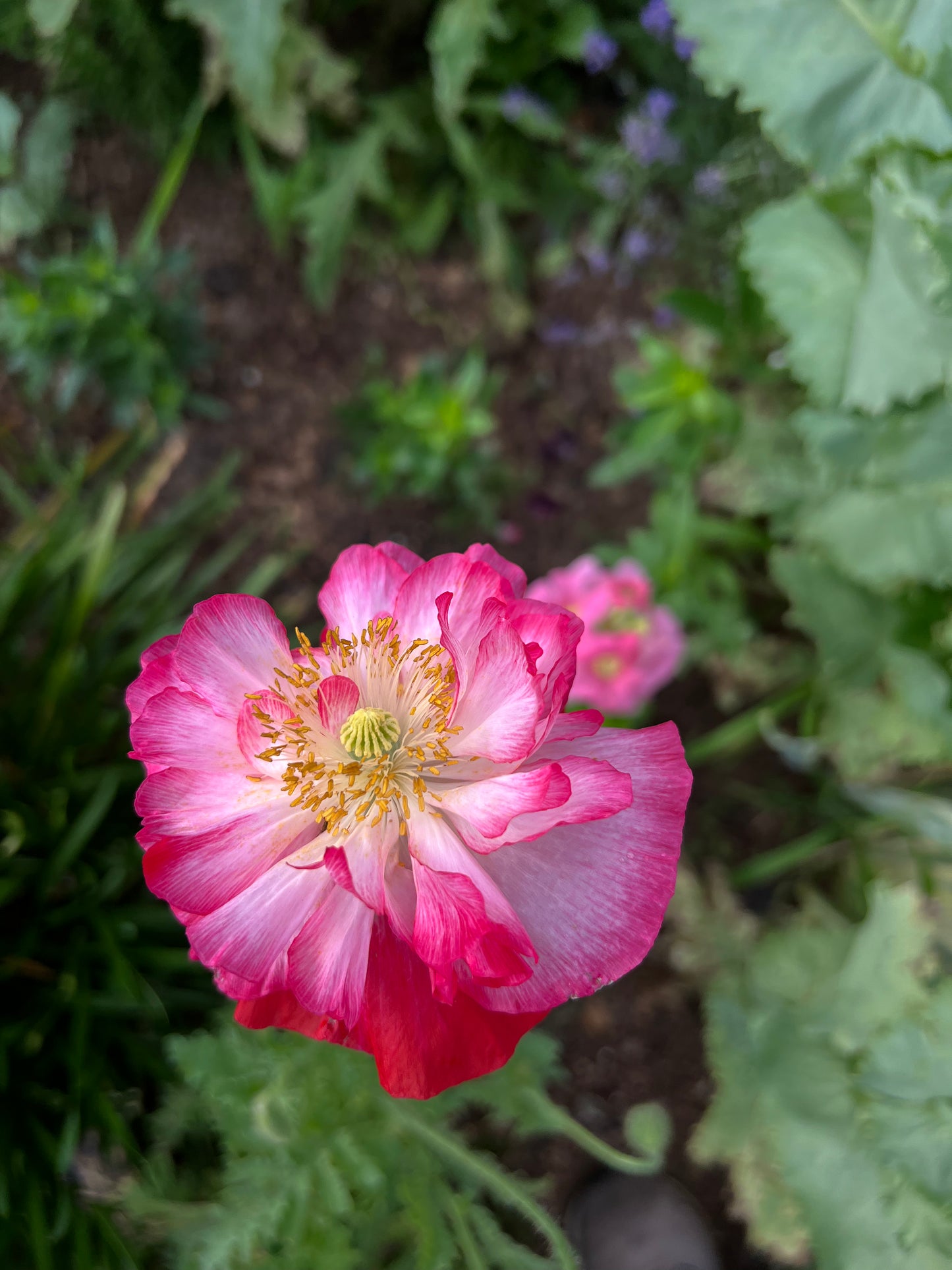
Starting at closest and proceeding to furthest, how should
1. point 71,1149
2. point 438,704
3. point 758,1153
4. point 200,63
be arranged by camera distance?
point 438,704, point 71,1149, point 758,1153, point 200,63

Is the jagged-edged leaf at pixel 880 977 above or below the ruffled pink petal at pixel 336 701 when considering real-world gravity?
below

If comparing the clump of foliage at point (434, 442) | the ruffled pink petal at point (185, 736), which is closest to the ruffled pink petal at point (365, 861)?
the ruffled pink petal at point (185, 736)

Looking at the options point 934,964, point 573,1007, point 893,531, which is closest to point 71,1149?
point 573,1007

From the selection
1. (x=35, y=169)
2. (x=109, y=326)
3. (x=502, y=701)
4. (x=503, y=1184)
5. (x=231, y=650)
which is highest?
(x=35, y=169)

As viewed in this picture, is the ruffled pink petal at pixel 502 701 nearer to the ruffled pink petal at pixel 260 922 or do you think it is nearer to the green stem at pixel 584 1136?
the ruffled pink petal at pixel 260 922

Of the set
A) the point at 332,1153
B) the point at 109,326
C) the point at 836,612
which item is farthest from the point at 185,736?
the point at 109,326

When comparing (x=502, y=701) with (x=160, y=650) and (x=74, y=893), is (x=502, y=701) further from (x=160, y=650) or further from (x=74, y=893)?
(x=74, y=893)

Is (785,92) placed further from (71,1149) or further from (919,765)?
(71,1149)
